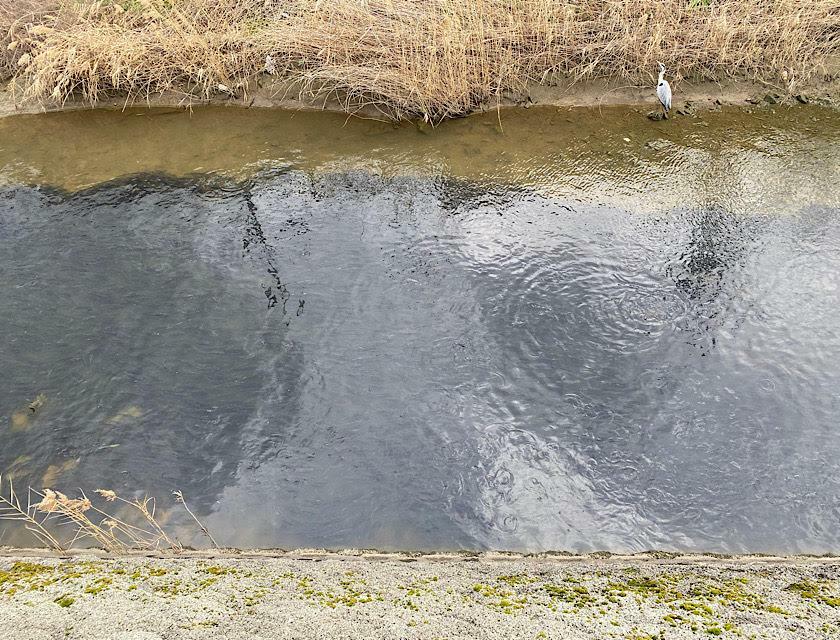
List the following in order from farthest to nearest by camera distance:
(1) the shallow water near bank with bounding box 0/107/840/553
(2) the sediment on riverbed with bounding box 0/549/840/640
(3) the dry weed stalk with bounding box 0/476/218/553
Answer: (1) the shallow water near bank with bounding box 0/107/840/553 < (3) the dry weed stalk with bounding box 0/476/218/553 < (2) the sediment on riverbed with bounding box 0/549/840/640

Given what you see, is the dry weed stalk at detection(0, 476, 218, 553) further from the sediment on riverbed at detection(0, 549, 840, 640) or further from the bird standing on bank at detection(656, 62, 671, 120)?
the bird standing on bank at detection(656, 62, 671, 120)

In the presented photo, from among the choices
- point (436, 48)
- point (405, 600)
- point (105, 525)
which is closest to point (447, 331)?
point (405, 600)

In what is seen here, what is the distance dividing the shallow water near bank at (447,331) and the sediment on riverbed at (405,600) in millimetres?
618

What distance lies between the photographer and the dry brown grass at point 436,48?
24.3ft

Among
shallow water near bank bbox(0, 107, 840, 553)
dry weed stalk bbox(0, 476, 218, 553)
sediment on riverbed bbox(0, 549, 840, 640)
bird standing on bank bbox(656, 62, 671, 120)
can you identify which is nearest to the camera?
sediment on riverbed bbox(0, 549, 840, 640)

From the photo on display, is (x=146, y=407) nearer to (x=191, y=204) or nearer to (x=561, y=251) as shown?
(x=191, y=204)

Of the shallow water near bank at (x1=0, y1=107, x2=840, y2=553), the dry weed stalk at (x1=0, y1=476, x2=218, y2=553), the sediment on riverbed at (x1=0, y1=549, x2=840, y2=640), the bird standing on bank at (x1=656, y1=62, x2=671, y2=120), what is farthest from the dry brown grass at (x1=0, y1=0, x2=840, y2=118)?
the sediment on riverbed at (x1=0, y1=549, x2=840, y2=640)

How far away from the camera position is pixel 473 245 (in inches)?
227

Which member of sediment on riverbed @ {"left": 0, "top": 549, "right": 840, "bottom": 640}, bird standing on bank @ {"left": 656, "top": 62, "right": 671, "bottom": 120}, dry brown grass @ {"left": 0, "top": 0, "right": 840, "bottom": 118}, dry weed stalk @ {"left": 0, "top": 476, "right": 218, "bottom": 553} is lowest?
dry weed stalk @ {"left": 0, "top": 476, "right": 218, "bottom": 553}

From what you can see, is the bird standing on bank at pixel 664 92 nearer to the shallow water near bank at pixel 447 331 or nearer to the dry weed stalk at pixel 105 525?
the shallow water near bank at pixel 447 331

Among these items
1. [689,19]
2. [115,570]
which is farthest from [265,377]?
[689,19]

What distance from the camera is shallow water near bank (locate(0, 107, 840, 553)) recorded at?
384 centimetres

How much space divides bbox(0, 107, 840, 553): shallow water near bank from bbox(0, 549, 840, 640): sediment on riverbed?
0.62 meters

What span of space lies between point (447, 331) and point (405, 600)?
2.56 meters
